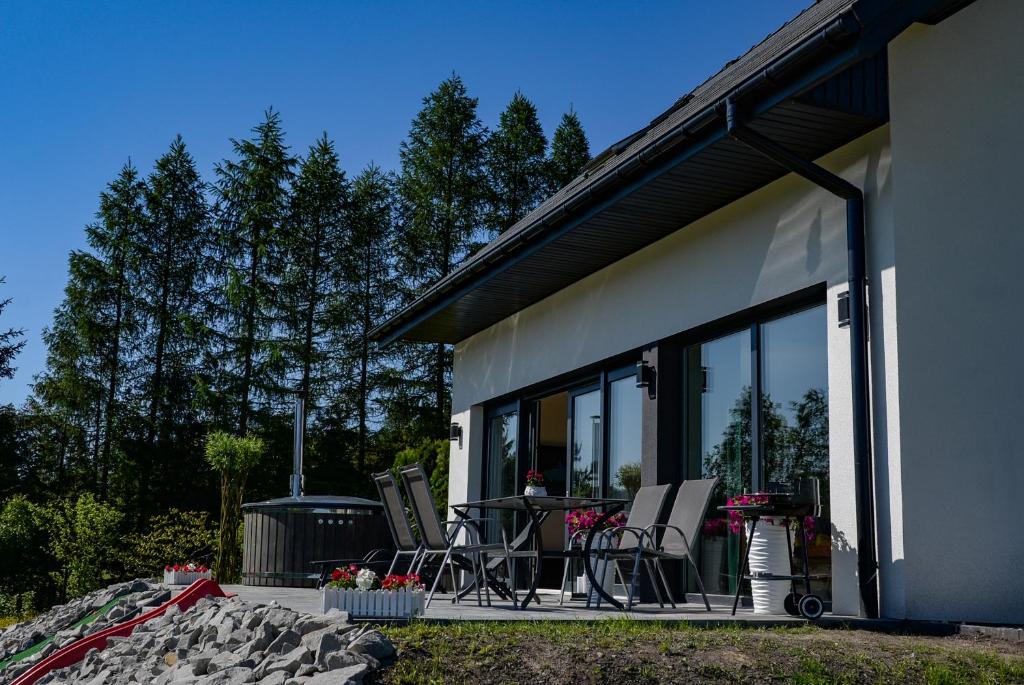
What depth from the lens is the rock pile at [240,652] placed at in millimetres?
3824

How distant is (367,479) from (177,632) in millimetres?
14529

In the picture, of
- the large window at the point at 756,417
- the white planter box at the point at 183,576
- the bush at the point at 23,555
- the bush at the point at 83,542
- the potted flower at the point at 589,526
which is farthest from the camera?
the bush at the point at 23,555

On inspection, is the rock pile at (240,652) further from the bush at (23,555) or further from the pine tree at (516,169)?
the pine tree at (516,169)

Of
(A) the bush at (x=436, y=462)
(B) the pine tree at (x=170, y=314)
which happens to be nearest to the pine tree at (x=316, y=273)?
(B) the pine tree at (x=170, y=314)

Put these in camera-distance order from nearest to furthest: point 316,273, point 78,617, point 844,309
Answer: point 844,309
point 78,617
point 316,273

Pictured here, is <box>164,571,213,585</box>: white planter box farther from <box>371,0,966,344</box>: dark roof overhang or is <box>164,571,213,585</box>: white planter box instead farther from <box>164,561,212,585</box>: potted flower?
<box>371,0,966,344</box>: dark roof overhang

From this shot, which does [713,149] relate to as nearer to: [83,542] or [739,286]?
[739,286]

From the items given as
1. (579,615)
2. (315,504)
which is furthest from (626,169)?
(315,504)

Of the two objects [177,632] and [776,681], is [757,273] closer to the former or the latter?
[776,681]

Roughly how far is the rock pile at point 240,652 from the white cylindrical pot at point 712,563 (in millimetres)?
3471

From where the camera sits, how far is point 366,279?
2084 cm

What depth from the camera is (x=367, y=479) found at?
19.9 m

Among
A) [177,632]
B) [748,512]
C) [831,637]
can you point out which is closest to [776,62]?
[748,512]

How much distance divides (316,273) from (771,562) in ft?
52.4
